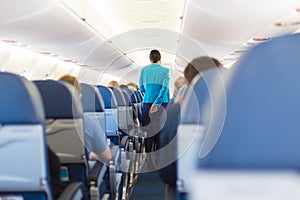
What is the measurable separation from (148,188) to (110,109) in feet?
5.02

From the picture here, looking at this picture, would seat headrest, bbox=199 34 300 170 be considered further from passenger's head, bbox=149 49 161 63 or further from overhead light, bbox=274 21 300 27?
overhead light, bbox=274 21 300 27

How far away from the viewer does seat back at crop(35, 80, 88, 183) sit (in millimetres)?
2412

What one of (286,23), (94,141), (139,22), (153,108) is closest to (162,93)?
(153,108)

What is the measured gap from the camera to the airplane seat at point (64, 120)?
7.89 ft

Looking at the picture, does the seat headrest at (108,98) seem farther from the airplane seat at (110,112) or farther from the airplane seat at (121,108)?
the airplane seat at (121,108)

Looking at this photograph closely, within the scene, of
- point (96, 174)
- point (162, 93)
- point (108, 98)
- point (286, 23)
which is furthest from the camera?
point (286, 23)

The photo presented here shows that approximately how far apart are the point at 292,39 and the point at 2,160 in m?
1.53

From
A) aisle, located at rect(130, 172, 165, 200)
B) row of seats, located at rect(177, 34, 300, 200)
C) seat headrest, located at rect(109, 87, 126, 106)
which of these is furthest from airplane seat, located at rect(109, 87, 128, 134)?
row of seats, located at rect(177, 34, 300, 200)

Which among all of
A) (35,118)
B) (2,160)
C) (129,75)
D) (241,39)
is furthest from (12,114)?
(129,75)

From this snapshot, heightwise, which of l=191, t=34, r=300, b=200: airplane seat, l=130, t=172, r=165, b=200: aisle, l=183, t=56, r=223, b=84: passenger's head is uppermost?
l=183, t=56, r=223, b=84: passenger's head

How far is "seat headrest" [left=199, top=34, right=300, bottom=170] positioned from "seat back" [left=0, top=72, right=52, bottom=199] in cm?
96

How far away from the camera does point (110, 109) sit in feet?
14.6

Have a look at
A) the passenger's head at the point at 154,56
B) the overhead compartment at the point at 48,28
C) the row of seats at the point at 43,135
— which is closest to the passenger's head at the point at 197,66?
the row of seats at the point at 43,135

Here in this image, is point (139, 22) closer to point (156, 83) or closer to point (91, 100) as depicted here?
point (156, 83)
